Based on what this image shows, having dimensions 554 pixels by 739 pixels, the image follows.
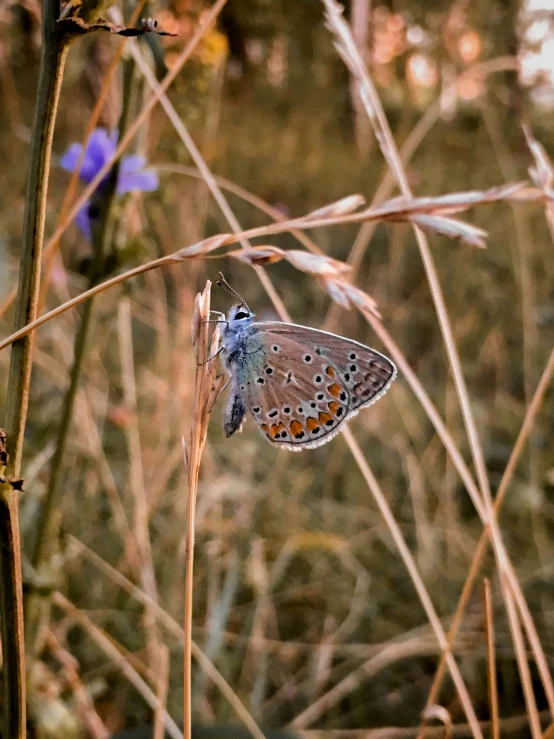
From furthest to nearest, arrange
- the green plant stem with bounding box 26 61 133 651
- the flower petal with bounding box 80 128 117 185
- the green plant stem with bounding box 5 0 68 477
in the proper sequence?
the flower petal with bounding box 80 128 117 185 < the green plant stem with bounding box 26 61 133 651 < the green plant stem with bounding box 5 0 68 477

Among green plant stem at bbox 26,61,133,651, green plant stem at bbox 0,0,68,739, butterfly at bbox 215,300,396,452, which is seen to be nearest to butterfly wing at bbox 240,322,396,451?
butterfly at bbox 215,300,396,452

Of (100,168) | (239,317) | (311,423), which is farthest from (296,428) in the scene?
(100,168)

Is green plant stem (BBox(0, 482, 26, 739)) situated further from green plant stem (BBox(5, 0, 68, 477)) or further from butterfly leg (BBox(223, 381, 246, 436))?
butterfly leg (BBox(223, 381, 246, 436))

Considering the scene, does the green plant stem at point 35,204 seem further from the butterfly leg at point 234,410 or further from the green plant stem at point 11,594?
the butterfly leg at point 234,410

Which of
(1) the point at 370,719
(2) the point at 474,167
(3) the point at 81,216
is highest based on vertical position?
(2) the point at 474,167

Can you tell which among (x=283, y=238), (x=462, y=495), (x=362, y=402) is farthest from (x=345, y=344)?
(x=283, y=238)

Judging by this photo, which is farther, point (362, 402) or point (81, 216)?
point (81, 216)

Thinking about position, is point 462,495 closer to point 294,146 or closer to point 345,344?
point 345,344

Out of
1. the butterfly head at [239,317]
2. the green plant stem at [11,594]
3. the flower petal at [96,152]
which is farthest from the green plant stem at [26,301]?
the flower petal at [96,152]
